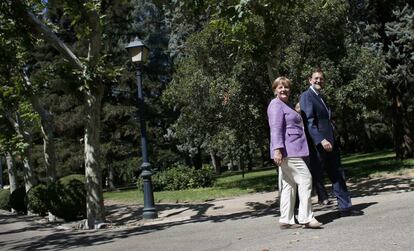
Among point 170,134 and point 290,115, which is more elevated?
point 170,134

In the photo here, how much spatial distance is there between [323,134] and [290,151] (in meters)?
0.75

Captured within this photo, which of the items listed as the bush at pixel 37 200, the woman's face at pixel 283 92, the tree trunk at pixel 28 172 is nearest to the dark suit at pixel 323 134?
the woman's face at pixel 283 92

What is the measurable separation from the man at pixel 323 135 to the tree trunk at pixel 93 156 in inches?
239

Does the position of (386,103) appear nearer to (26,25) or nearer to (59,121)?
(26,25)

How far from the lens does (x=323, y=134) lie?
727cm

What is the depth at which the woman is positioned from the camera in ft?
22.1

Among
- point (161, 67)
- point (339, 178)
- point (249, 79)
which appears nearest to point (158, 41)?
point (161, 67)

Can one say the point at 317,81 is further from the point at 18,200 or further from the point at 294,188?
the point at 18,200

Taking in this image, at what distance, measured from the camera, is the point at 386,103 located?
75.7 feet

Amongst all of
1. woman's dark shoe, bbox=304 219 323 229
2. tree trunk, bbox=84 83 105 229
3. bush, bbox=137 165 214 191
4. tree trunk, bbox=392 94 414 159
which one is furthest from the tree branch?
tree trunk, bbox=392 94 414 159

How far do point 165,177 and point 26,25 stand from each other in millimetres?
12362

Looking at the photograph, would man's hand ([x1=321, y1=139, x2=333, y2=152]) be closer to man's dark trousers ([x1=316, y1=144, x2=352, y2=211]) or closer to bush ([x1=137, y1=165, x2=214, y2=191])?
man's dark trousers ([x1=316, y1=144, x2=352, y2=211])

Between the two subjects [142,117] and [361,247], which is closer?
[361,247]

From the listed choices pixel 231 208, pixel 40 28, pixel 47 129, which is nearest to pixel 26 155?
pixel 47 129
